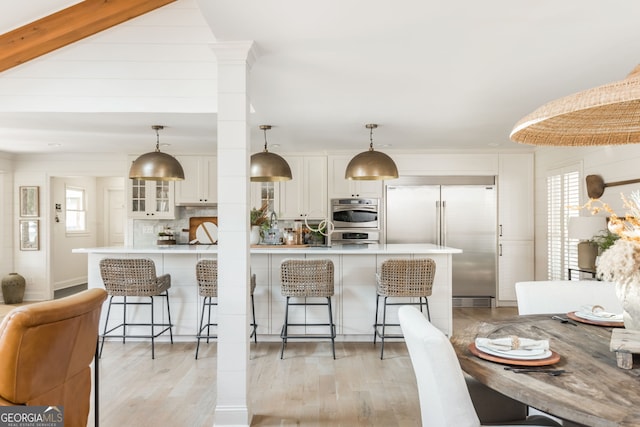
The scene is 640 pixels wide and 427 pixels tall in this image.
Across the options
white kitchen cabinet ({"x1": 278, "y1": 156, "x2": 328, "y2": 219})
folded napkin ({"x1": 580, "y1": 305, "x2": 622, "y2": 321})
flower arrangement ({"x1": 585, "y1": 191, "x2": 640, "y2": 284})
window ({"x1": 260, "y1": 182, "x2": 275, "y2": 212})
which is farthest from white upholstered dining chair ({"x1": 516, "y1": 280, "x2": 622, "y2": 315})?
window ({"x1": 260, "y1": 182, "x2": 275, "y2": 212})

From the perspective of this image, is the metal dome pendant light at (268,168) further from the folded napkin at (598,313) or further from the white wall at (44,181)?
the folded napkin at (598,313)

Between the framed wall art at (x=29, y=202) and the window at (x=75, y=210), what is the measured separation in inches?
47.1

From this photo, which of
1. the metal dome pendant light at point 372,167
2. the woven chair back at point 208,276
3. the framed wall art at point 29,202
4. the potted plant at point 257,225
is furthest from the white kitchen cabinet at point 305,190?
the framed wall art at point 29,202

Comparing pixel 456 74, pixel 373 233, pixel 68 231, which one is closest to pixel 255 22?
pixel 456 74

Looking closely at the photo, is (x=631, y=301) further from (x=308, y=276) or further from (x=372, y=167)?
(x=372, y=167)

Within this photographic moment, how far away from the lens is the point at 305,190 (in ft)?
21.0

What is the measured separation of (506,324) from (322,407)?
137 centimetres

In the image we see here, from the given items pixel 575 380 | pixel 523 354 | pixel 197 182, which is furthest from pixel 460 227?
pixel 575 380

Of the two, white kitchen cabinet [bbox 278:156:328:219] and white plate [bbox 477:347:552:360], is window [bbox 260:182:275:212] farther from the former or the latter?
white plate [bbox 477:347:552:360]

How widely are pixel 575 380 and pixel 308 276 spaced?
2661 millimetres

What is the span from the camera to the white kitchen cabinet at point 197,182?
20.9ft

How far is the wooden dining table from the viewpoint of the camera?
1175 millimetres

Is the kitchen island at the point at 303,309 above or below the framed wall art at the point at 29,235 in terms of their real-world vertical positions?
below

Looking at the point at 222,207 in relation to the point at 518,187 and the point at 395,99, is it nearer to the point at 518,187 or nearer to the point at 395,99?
the point at 395,99
